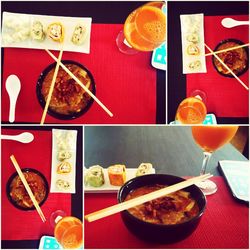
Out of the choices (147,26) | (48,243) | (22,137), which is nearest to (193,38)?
(147,26)

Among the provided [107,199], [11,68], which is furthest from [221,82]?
[11,68]

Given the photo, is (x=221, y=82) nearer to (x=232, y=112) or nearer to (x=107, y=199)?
(x=232, y=112)

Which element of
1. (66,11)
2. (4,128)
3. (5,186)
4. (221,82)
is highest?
(66,11)

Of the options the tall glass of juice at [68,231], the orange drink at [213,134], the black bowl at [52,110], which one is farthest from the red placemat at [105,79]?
the tall glass of juice at [68,231]

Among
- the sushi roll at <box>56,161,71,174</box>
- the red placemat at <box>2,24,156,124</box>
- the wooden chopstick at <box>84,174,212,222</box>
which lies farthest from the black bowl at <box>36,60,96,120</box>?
the wooden chopstick at <box>84,174,212,222</box>

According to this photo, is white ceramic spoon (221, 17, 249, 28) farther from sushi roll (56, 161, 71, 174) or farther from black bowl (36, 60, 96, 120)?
sushi roll (56, 161, 71, 174)

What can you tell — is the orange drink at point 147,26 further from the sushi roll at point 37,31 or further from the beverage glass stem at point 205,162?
the beverage glass stem at point 205,162

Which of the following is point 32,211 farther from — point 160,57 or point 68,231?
point 160,57
